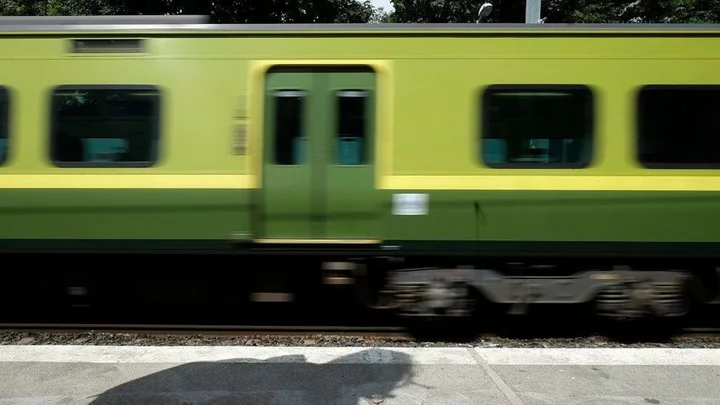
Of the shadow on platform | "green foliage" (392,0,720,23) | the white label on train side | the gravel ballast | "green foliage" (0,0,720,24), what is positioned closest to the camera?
the shadow on platform

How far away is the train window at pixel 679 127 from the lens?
208 inches

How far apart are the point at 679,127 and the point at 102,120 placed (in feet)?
17.2

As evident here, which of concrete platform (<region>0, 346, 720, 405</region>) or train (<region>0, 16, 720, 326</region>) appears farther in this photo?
train (<region>0, 16, 720, 326</region>)

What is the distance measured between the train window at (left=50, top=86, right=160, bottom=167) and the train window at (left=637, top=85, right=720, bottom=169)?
4394mm

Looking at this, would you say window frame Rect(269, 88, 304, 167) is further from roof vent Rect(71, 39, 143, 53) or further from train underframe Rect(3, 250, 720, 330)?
roof vent Rect(71, 39, 143, 53)

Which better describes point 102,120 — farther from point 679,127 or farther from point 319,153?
point 679,127

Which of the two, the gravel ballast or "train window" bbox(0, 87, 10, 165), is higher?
"train window" bbox(0, 87, 10, 165)

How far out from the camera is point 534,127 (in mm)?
5359

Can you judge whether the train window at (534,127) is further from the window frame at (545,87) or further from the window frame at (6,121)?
the window frame at (6,121)

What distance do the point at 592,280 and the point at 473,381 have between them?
1958mm

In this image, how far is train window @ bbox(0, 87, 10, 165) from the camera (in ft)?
17.6

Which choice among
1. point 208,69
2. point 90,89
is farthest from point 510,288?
point 90,89

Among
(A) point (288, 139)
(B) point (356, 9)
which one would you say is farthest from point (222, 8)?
(A) point (288, 139)

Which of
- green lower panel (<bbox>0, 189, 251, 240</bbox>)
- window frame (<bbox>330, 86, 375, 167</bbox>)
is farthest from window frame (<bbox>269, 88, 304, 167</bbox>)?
green lower panel (<bbox>0, 189, 251, 240</bbox>)
